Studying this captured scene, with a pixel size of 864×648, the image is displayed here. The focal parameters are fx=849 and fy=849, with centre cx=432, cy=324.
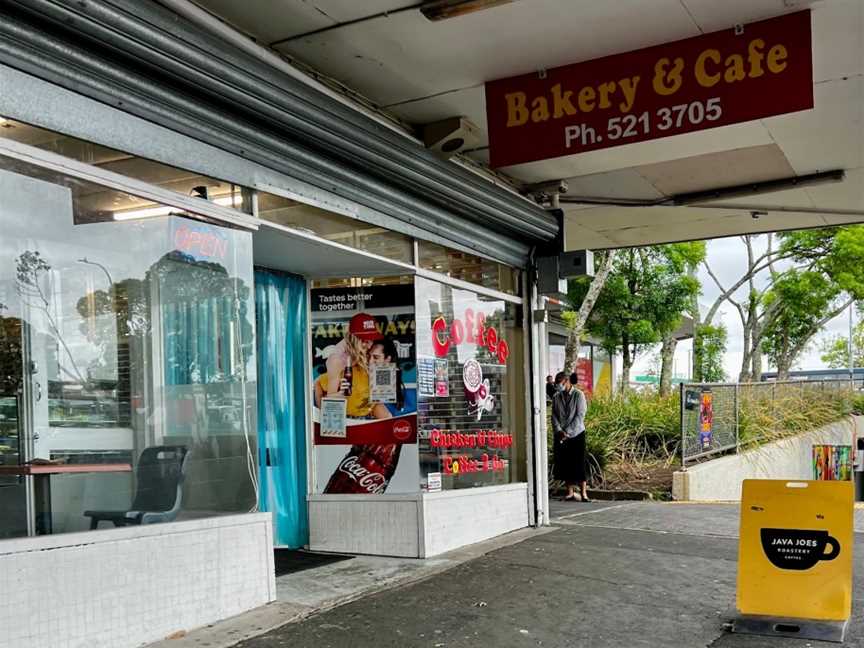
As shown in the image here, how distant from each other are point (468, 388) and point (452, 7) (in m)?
4.23

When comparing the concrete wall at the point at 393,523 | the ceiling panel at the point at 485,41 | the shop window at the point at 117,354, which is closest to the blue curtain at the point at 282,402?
the concrete wall at the point at 393,523

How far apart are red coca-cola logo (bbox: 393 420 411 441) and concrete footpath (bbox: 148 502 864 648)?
3.67ft

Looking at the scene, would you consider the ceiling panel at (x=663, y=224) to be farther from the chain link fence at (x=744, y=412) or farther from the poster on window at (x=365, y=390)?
the poster on window at (x=365, y=390)

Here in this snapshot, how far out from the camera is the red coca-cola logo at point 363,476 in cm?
766

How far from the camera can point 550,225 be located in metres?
9.13

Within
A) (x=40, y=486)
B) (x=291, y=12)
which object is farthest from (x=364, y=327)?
(x=40, y=486)

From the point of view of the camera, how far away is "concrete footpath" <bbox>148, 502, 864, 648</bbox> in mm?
5230

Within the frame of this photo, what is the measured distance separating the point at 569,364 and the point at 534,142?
8.88 m

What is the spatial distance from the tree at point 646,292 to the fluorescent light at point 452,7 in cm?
1642

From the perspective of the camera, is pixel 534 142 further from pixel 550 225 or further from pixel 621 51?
pixel 550 225

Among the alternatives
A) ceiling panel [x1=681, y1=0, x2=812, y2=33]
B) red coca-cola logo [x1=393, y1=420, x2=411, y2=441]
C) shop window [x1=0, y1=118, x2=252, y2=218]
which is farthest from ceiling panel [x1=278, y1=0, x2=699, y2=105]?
red coca-cola logo [x1=393, y1=420, x2=411, y2=441]

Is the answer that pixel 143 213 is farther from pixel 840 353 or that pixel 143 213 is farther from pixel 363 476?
pixel 840 353

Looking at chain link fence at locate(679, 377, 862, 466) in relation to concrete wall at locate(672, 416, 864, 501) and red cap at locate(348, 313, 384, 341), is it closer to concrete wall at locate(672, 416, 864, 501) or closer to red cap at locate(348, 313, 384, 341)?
concrete wall at locate(672, 416, 864, 501)

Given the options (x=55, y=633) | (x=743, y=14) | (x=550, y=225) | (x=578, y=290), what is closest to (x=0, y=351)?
(x=55, y=633)
